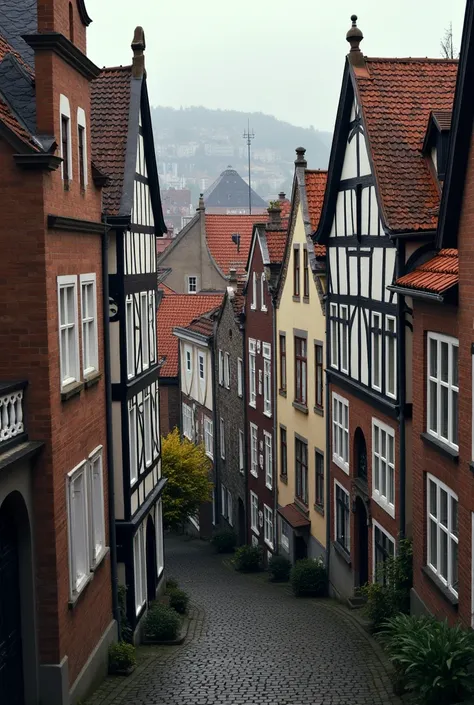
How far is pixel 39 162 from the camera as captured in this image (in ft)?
48.6

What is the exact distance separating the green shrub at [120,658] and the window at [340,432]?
29.4 feet

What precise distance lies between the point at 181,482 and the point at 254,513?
5260mm

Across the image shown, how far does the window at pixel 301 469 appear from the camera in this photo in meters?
32.2

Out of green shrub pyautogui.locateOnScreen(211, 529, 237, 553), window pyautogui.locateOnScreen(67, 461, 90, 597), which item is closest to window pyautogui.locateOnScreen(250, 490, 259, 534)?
green shrub pyautogui.locateOnScreen(211, 529, 237, 553)

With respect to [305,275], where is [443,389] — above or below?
below

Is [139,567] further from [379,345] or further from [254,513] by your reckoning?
[254,513]

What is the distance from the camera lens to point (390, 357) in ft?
74.3

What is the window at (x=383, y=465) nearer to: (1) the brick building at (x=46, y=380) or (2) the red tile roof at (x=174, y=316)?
(1) the brick building at (x=46, y=380)

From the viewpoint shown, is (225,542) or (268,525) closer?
(268,525)

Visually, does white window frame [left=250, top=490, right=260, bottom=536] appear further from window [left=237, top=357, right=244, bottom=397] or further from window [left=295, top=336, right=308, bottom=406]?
window [left=295, top=336, right=308, bottom=406]

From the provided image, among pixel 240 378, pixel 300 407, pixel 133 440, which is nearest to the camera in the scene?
pixel 133 440

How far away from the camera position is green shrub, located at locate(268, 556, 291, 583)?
33375 millimetres

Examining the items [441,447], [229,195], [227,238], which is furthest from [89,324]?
[229,195]

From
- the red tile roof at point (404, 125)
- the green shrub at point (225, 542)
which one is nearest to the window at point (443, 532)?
the red tile roof at point (404, 125)
